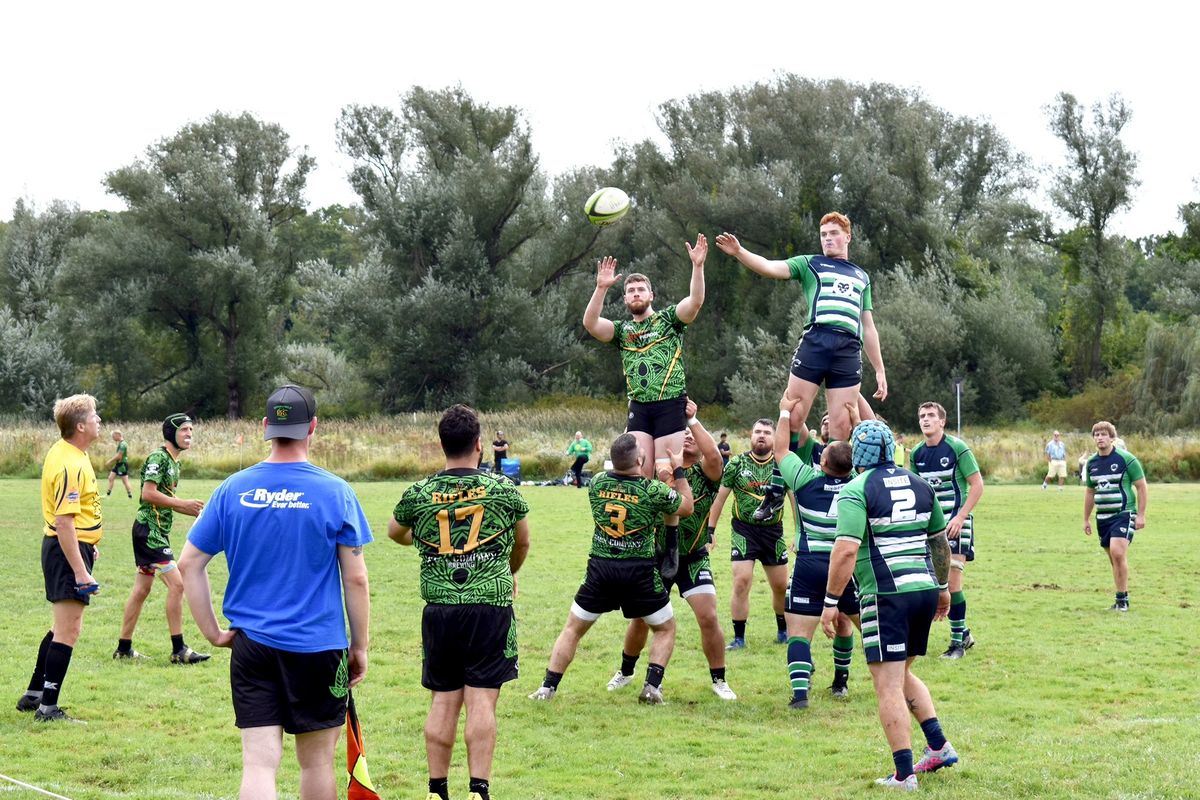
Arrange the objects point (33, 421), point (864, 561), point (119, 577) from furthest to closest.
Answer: point (33, 421) → point (119, 577) → point (864, 561)

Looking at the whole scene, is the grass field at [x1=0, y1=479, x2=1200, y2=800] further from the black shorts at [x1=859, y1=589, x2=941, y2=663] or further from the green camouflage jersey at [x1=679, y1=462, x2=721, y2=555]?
the green camouflage jersey at [x1=679, y1=462, x2=721, y2=555]

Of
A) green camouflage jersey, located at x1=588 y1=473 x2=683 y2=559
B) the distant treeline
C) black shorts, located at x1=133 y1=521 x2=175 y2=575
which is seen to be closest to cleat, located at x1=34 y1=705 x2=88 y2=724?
black shorts, located at x1=133 y1=521 x2=175 y2=575

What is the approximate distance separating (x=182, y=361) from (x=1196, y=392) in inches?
1895

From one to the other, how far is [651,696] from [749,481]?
265 centimetres

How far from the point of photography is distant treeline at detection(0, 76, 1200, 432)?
54.5 m

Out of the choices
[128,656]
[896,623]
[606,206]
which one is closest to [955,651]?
[896,623]

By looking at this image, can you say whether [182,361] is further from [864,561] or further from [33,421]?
[864,561]

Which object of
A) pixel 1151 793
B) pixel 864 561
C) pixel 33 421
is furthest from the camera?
pixel 33 421

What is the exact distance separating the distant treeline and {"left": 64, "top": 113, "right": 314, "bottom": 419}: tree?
13 cm

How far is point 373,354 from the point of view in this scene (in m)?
60.1

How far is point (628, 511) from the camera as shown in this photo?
9117mm

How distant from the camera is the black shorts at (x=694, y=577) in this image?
1016cm

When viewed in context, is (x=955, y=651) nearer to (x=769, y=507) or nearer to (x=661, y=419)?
(x=769, y=507)

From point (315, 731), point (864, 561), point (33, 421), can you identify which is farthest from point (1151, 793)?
point (33, 421)
